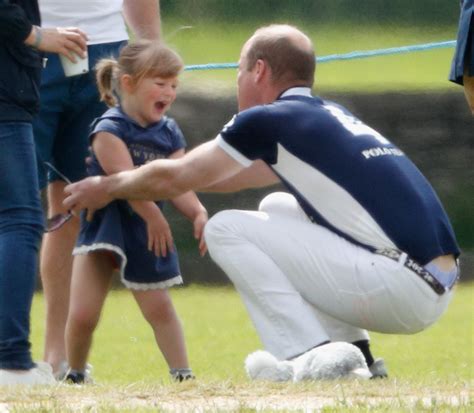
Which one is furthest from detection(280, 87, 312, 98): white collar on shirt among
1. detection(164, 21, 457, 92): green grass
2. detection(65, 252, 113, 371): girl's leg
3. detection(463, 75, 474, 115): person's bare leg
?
detection(164, 21, 457, 92): green grass

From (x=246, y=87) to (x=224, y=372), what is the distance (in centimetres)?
219

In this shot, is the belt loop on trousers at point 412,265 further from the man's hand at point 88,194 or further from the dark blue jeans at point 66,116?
the dark blue jeans at point 66,116

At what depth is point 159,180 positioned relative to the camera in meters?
Answer: 5.45

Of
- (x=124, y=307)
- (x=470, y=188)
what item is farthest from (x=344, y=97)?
(x=124, y=307)

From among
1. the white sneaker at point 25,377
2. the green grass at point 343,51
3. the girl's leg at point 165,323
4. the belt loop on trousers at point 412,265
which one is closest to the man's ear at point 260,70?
the belt loop on trousers at point 412,265

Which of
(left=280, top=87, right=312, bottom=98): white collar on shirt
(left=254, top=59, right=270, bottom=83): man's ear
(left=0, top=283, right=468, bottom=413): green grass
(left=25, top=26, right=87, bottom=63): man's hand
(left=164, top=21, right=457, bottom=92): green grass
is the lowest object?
(left=164, top=21, right=457, bottom=92): green grass

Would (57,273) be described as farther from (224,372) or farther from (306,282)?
(224,372)

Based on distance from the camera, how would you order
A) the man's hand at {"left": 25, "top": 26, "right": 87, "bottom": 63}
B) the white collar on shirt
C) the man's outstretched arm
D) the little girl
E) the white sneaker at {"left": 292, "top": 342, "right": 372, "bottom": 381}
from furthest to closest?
the little girl → the white collar on shirt → the man's outstretched arm → the man's hand at {"left": 25, "top": 26, "right": 87, "bottom": 63} → the white sneaker at {"left": 292, "top": 342, "right": 372, "bottom": 381}

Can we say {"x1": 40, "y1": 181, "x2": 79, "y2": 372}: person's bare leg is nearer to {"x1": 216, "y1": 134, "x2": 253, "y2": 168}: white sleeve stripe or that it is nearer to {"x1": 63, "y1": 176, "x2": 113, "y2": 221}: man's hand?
{"x1": 63, "y1": 176, "x2": 113, "y2": 221}: man's hand

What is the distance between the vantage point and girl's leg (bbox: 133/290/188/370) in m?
5.93

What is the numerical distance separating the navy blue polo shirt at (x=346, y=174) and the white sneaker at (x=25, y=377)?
875mm

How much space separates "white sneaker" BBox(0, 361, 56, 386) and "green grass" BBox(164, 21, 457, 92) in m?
7.46

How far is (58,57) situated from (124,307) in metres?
5.77

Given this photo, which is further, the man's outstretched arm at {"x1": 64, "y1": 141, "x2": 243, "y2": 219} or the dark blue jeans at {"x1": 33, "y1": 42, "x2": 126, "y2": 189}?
the dark blue jeans at {"x1": 33, "y1": 42, "x2": 126, "y2": 189}
